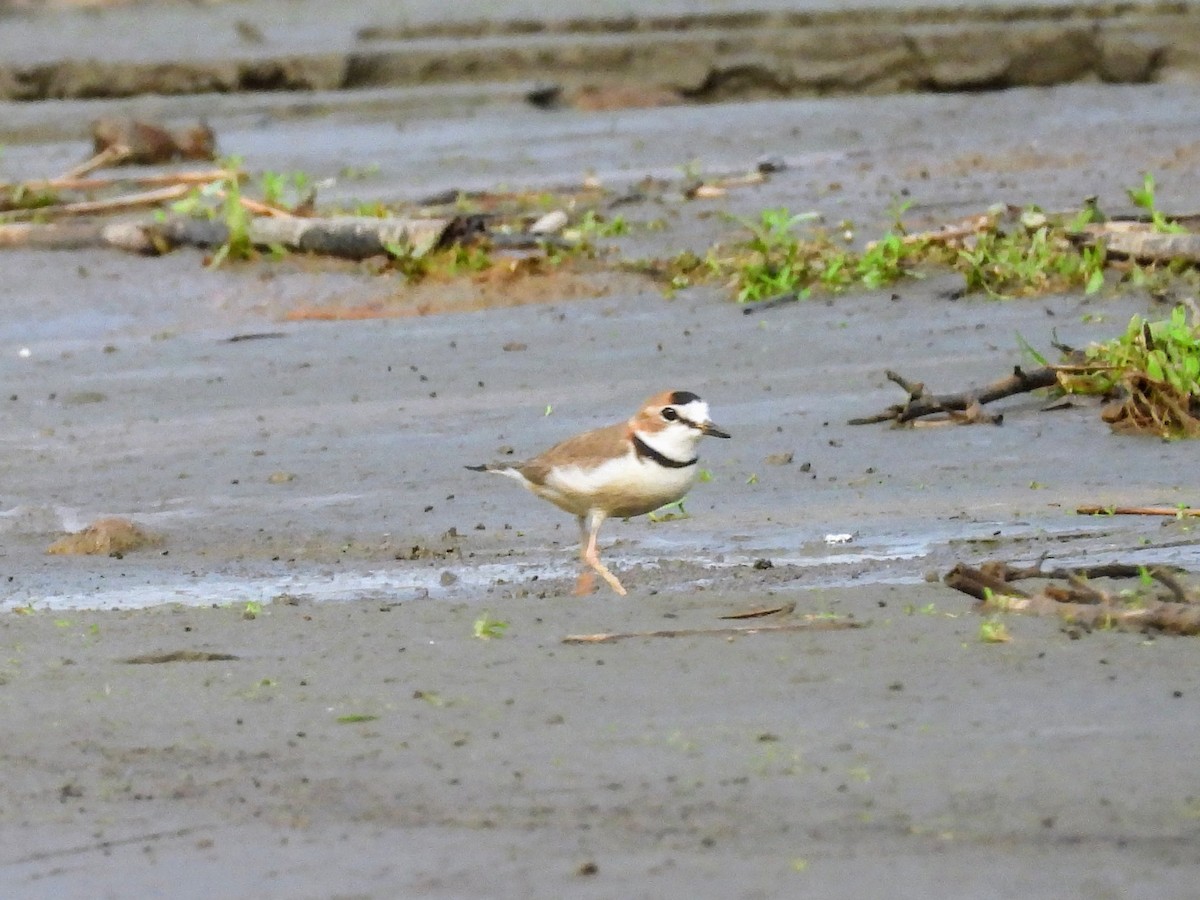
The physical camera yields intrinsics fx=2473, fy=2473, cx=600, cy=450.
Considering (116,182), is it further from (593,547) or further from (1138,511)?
(1138,511)

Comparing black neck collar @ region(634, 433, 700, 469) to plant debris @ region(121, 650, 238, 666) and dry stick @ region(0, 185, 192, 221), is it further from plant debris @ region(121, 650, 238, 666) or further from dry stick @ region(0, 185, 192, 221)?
dry stick @ region(0, 185, 192, 221)

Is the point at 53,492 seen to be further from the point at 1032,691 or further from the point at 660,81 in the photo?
the point at 660,81

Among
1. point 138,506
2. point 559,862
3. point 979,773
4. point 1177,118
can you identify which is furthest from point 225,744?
point 1177,118

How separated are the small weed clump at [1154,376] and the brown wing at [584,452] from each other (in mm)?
1913

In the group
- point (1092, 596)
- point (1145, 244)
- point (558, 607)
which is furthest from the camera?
point (1145, 244)

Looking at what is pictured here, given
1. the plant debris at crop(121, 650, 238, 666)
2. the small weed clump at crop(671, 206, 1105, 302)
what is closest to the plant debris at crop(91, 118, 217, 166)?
the small weed clump at crop(671, 206, 1105, 302)

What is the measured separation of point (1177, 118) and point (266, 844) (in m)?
12.3

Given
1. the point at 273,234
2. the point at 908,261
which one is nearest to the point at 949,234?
the point at 908,261

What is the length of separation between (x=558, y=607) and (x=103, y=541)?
7.44 feet

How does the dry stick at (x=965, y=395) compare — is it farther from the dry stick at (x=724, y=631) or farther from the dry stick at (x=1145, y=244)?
the dry stick at (x=724, y=631)

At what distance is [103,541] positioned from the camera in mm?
7590

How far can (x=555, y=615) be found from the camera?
5.72 m

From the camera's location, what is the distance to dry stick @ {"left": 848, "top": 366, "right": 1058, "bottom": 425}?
8.10 meters

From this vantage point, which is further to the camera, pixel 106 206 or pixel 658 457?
pixel 106 206
